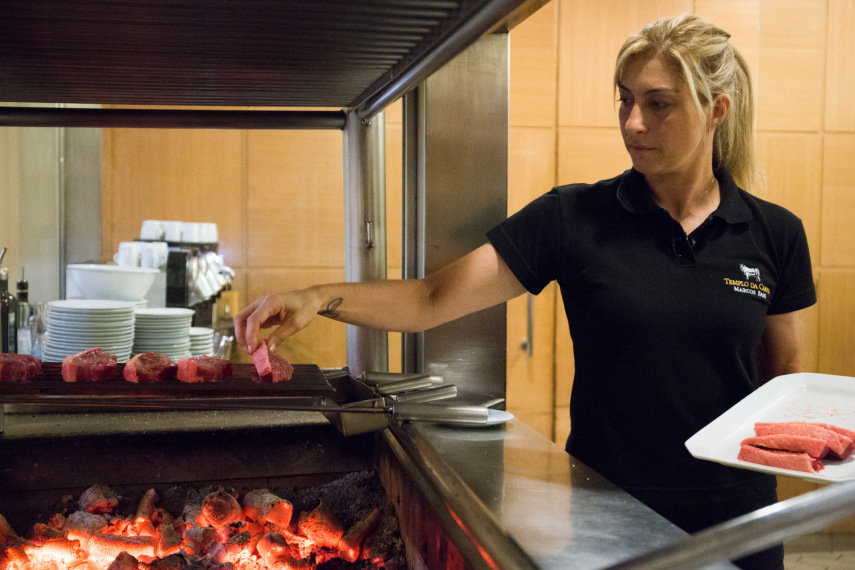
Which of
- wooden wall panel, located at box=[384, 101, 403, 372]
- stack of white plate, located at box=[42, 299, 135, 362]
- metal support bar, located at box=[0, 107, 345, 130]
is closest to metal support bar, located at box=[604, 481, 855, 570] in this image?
metal support bar, located at box=[0, 107, 345, 130]

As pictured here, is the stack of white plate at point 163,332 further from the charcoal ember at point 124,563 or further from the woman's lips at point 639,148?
the woman's lips at point 639,148

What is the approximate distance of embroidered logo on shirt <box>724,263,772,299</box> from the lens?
54.2 inches

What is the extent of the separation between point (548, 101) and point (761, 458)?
10.7 feet

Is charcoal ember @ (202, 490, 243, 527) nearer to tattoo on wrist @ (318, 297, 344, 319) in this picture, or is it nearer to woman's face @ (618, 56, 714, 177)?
tattoo on wrist @ (318, 297, 344, 319)

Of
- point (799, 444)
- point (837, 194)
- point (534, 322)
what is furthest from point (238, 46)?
point (837, 194)

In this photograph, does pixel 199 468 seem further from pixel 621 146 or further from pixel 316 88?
pixel 621 146

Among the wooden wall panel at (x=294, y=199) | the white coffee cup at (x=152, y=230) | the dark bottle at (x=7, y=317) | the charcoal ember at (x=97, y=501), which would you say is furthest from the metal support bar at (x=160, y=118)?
the wooden wall panel at (x=294, y=199)

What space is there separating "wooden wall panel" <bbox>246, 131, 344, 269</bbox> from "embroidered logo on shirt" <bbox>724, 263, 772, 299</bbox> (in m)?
2.80

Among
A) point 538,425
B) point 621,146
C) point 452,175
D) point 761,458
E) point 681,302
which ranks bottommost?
point 538,425

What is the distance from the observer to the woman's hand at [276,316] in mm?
1094

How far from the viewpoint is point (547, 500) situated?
0.89 m

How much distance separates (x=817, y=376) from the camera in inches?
48.9

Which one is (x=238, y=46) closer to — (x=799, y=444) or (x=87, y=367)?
(x=87, y=367)

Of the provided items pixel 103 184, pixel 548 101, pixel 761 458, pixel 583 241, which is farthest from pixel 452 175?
pixel 103 184
